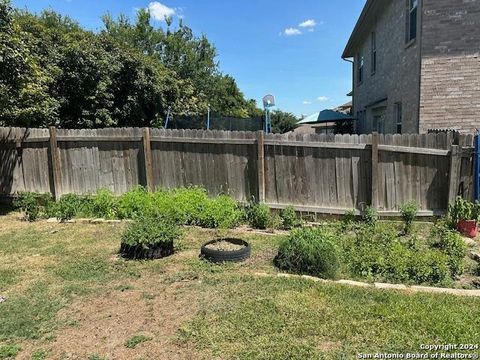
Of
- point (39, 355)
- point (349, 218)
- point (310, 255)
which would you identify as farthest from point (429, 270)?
point (39, 355)

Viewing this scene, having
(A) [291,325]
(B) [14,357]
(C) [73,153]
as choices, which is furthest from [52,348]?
(C) [73,153]

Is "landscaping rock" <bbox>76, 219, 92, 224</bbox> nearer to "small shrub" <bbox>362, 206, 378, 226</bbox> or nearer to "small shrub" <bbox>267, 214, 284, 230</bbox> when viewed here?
"small shrub" <bbox>267, 214, 284, 230</bbox>

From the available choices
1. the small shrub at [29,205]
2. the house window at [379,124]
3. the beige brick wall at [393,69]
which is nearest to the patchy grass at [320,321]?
the small shrub at [29,205]

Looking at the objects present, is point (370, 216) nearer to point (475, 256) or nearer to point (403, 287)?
point (475, 256)

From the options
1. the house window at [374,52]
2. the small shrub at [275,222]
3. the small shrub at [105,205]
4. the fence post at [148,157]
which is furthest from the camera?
the house window at [374,52]

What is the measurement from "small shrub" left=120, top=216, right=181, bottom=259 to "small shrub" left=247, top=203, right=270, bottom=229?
6.22 feet

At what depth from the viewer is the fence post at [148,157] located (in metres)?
8.13

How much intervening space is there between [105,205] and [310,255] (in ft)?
16.5

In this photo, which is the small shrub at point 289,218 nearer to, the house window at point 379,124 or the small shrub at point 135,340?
the small shrub at point 135,340

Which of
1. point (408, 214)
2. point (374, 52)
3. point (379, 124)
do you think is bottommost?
point (408, 214)

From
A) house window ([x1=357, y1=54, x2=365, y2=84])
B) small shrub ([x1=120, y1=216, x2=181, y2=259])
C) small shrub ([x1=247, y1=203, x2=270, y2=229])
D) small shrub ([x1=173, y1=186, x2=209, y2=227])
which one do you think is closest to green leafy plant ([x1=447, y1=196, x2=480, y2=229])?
small shrub ([x1=247, y1=203, x2=270, y2=229])

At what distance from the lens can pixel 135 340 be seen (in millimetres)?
3221

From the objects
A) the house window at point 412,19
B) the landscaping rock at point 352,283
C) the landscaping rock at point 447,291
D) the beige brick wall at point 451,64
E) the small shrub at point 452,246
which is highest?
the house window at point 412,19

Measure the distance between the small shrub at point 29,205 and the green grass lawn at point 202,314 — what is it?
2.99m
